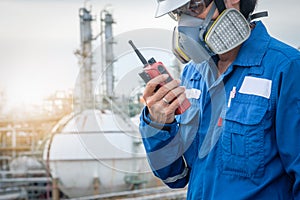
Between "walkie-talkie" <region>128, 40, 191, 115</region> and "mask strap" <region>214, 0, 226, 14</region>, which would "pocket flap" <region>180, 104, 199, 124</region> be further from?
"mask strap" <region>214, 0, 226, 14</region>

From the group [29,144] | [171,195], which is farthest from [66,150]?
[29,144]

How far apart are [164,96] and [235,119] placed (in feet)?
0.75

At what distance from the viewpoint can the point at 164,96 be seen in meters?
1.23

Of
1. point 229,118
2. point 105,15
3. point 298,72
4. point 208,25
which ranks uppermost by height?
point 105,15

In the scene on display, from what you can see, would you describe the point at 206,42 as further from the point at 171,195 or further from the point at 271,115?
the point at 171,195

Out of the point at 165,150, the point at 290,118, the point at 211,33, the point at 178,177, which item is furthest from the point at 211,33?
the point at 178,177

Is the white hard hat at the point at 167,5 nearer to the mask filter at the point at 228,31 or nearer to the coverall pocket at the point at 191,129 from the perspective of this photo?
the mask filter at the point at 228,31

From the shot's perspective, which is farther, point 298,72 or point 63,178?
point 63,178

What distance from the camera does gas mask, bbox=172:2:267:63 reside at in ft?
4.01

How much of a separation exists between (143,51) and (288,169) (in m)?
0.60

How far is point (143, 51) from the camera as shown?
4.47 ft

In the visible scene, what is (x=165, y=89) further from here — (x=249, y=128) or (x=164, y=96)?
(x=249, y=128)

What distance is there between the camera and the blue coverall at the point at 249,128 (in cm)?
112

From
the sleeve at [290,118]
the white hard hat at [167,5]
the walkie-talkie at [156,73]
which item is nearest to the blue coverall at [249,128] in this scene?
the sleeve at [290,118]
